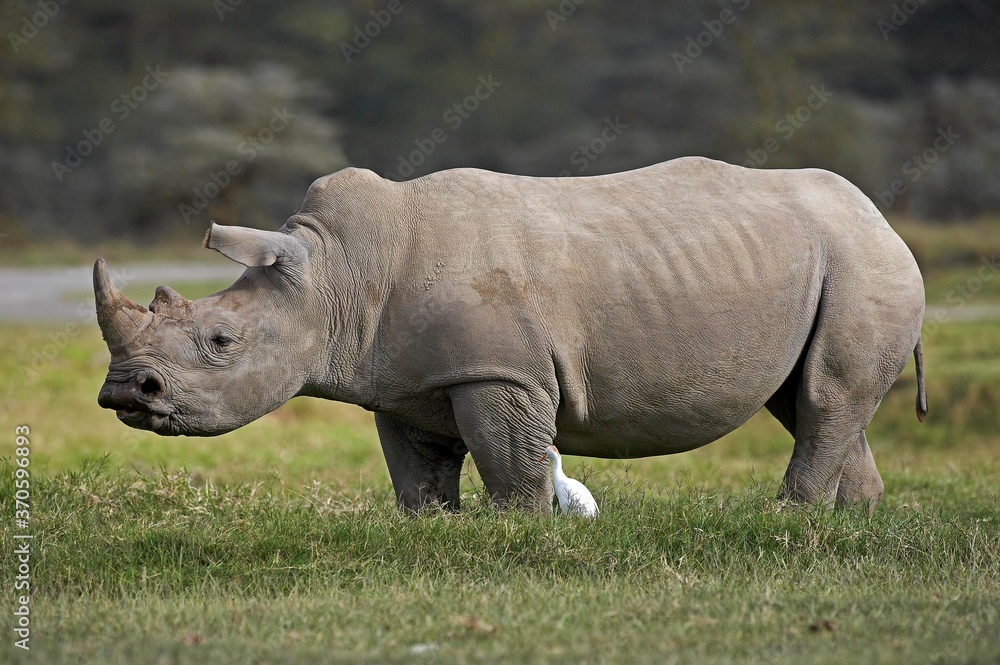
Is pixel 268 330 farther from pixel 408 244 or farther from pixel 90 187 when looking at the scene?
pixel 90 187

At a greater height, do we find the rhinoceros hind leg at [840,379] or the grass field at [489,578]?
the rhinoceros hind leg at [840,379]

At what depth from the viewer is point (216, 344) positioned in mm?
5953

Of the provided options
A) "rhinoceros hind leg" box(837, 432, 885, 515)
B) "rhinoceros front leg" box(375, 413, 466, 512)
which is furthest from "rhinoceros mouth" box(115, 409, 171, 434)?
"rhinoceros hind leg" box(837, 432, 885, 515)

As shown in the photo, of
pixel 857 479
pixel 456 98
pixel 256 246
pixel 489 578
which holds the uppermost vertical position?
pixel 456 98

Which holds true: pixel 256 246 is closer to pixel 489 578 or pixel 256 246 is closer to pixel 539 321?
pixel 539 321

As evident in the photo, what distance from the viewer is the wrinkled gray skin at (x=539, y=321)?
5.97 metres

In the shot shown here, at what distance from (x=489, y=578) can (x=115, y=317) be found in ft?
6.49

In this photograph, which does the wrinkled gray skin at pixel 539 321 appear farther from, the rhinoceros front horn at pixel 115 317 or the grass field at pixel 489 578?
the grass field at pixel 489 578

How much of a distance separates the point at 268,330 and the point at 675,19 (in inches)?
1346

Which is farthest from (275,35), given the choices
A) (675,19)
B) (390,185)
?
(390,185)

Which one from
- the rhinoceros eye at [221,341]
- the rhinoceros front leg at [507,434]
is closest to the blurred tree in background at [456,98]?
the rhinoceros front leg at [507,434]

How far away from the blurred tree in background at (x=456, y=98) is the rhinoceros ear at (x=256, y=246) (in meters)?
25.3

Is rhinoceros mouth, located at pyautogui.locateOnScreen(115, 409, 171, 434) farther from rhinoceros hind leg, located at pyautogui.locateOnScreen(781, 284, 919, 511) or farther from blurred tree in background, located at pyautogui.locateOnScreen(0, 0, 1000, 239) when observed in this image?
blurred tree in background, located at pyautogui.locateOnScreen(0, 0, 1000, 239)

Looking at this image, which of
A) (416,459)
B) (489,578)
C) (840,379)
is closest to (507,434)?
(489,578)
